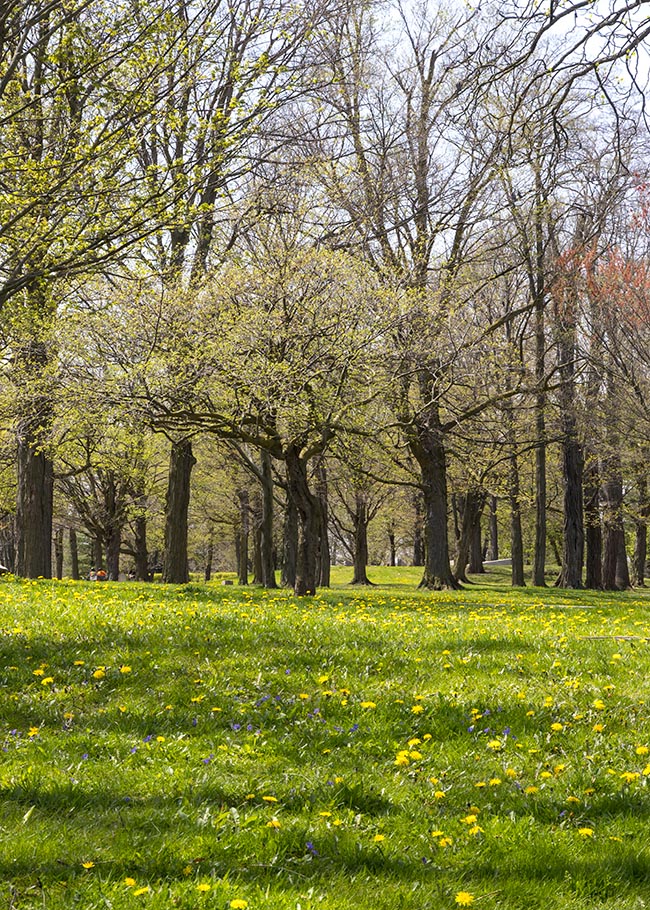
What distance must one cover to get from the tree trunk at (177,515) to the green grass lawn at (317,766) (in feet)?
33.5

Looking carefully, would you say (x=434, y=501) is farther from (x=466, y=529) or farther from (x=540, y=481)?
(x=466, y=529)

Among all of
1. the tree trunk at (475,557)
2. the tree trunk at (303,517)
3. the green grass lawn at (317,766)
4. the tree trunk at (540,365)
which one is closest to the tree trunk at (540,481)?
the tree trunk at (540,365)

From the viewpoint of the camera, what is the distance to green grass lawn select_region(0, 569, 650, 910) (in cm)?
407

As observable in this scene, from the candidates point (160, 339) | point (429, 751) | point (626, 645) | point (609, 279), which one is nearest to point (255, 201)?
point (160, 339)

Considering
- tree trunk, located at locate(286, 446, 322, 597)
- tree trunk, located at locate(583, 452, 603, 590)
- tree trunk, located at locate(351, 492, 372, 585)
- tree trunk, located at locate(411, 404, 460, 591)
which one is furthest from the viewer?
tree trunk, located at locate(351, 492, 372, 585)

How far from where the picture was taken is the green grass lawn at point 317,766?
4070mm

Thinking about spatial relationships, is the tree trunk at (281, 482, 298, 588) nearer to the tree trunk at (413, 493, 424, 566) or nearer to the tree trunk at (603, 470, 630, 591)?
the tree trunk at (603, 470, 630, 591)

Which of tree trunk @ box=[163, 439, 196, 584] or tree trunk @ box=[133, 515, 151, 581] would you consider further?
tree trunk @ box=[133, 515, 151, 581]

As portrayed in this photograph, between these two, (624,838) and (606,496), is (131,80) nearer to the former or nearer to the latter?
(624,838)

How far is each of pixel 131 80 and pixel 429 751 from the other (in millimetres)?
8626

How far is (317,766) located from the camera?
18.3ft

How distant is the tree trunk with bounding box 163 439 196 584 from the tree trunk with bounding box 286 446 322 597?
156 inches

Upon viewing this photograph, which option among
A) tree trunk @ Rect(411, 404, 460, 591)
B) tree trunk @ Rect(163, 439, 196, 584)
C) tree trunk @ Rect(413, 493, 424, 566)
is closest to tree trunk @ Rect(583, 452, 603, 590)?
tree trunk @ Rect(411, 404, 460, 591)

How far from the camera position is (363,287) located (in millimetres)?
17969
